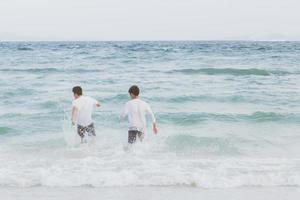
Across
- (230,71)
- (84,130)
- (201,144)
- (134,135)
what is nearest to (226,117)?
(201,144)

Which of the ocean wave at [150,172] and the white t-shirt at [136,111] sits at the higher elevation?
the white t-shirt at [136,111]

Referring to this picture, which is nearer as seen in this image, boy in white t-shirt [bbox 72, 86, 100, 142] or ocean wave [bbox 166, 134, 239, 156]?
boy in white t-shirt [bbox 72, 86, 100, 142]

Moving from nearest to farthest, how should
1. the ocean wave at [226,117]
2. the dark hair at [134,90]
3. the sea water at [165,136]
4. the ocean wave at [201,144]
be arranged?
1. the sea water at [165,136]
2. the dark hair at [134,90]
3. the ocean wave at [201,144]
4. the ocean wave at [226,117]

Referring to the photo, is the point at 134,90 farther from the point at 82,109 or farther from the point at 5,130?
the point at 5,130

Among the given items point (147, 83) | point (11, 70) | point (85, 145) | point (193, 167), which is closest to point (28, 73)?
point (11, 70)

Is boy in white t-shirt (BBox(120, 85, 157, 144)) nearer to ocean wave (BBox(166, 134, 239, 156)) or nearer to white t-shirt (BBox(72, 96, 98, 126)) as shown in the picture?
white t-shirt (BBox(72, 96, 98, 126))

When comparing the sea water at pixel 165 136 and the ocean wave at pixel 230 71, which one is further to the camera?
the ocean wave at pixel 230 71

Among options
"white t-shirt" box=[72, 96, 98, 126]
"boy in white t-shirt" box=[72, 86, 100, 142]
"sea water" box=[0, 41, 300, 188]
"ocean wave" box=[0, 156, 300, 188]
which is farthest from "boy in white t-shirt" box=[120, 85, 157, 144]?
"white t-shirt" box=[72, 96, 98, 126]

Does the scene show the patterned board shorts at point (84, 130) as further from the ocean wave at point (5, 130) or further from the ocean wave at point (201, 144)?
the ocean wave at point (5, 130)

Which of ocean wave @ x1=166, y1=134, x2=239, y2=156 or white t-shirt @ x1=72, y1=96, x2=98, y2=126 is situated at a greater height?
white t-shirt @ x1=72, y1=96, x2=98, y2=126

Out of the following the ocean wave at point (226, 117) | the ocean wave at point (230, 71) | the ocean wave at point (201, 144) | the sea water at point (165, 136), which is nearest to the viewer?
the sea water at point (165, 136)

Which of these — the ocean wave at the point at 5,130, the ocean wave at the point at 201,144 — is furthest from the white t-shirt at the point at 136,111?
the ocean wave at the point at 5,130

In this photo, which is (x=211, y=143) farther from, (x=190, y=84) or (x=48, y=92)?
(x=190, y=84)

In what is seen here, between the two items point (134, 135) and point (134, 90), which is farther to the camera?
point (134, 135)
